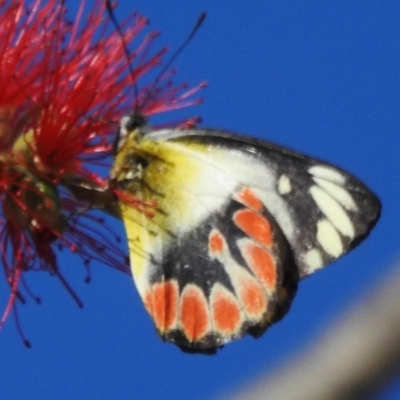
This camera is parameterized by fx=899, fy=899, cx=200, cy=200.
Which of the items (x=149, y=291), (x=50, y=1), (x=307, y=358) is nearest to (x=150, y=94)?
(x=50, y=1)

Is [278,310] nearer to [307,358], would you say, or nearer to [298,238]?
[298,238]

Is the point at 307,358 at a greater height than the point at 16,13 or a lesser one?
lesser

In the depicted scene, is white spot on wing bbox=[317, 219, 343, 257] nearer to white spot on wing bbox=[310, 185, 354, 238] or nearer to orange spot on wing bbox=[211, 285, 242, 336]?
white spot on wing bbox=[310, 185, 354, 238]

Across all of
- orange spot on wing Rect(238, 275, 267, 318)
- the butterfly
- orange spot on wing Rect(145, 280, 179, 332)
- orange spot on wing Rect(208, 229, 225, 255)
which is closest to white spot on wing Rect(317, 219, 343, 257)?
the butterfly

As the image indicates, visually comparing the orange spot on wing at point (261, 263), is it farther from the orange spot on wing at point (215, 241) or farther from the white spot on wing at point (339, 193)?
the white spot on wing at point (339, 193)

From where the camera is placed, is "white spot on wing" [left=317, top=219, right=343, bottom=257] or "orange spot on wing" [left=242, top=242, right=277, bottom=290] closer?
"white spot on wing" [left=317, top=219, right=343, bottom=257]

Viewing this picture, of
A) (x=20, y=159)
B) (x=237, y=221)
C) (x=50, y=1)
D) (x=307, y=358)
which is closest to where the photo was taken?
(x=307, y=358)
